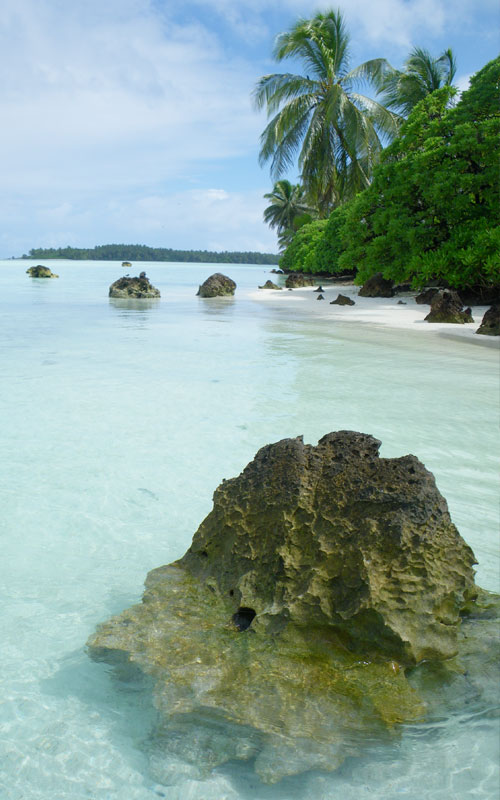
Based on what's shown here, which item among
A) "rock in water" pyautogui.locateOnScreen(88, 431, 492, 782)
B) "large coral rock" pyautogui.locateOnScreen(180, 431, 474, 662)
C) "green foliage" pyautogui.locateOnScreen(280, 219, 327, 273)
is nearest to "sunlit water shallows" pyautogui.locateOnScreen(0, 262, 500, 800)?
"rock in water" pyautogui.locateOnScreen(88, 431, 492, 782)

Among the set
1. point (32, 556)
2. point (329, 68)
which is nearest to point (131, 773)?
point (32, 556)

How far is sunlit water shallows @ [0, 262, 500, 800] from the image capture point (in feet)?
5.26

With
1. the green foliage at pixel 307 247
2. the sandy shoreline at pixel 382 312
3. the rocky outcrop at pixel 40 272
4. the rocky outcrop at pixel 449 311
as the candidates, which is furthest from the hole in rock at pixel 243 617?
the rocky outcrop at pixel 40 272

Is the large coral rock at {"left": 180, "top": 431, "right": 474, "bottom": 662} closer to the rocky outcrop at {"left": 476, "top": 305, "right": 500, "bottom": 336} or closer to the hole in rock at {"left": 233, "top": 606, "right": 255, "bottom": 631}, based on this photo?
the hole in rock at {"left": 233, "top": 606, "right": 255, "bottom": 631}

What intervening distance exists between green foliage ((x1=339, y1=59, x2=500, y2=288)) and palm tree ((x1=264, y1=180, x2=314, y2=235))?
30.5 meters

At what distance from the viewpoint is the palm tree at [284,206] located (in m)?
47.4

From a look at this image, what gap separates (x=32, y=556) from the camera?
9.45 ft

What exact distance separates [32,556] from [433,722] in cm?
194

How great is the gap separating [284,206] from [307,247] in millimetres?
19596

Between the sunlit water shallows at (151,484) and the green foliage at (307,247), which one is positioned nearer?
the sunlit water shallows at (151,484)

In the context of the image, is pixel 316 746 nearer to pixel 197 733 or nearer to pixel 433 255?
pixel 197 733

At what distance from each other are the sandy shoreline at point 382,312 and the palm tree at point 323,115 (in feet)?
18.7

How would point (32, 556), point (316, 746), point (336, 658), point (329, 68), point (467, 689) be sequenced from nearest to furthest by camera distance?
point (316, 746) < point (467, 689) < point (336, 658) < point (32, 556) < point (329, 68)

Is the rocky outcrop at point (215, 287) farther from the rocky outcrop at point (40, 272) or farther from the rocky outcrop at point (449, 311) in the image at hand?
the rocky outcrop at point (40, 272)
